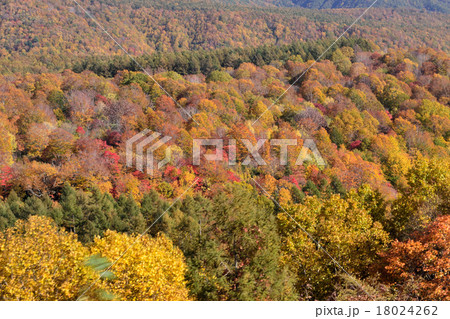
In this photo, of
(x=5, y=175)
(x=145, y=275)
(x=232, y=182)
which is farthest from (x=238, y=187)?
(x=5, y=175)

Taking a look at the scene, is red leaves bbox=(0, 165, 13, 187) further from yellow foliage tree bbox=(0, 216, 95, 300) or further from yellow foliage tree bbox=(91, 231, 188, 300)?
yellow foliage tree bbox=(0, 216, 95, 300)

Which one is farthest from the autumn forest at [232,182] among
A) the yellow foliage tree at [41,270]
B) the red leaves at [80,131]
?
the red leaves at [80,131]

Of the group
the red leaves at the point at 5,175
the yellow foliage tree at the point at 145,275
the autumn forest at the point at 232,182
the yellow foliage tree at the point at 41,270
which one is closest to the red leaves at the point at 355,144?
the autumn forest at the point at 232,182

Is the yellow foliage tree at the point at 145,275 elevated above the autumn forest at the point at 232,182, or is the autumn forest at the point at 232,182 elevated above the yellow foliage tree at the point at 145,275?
the yellow foliage tree at the point at 145,275

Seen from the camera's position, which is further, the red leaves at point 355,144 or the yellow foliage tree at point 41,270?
the red leaves at point 355,144

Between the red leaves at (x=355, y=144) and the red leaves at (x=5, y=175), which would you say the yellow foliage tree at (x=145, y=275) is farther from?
the red leaves at (x=355, y=144)

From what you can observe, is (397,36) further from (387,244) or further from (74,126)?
(387,244)

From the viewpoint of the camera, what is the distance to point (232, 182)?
44469mm

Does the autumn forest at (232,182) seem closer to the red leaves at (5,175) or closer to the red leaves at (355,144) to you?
the red leaves at (5,175)

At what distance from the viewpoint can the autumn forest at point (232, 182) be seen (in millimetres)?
14764

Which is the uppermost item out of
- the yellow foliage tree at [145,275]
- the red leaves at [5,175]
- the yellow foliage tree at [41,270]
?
the yellow foliage tree at [41,270]

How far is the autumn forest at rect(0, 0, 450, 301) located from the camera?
14764 mm
